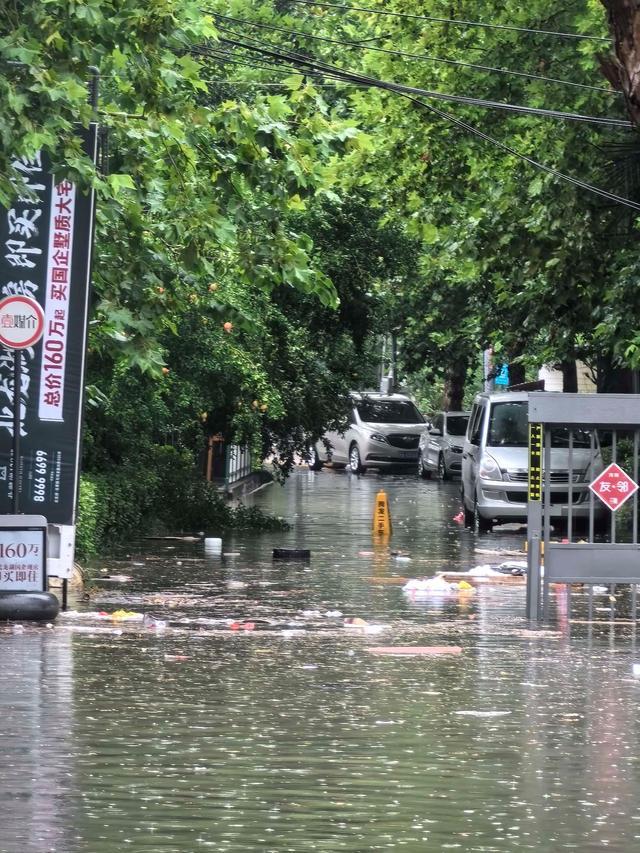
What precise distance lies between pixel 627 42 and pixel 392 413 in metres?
34.5

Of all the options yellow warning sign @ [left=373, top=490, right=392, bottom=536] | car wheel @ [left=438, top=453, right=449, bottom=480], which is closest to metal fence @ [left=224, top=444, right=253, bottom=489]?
car wheel @ [left=438, top=453, right=449, bottom=480]

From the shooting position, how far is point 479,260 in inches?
1022

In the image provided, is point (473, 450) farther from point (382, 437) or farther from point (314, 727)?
point (382, 437)

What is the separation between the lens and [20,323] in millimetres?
15039

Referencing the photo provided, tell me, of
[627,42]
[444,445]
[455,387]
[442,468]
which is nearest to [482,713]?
[627,42]

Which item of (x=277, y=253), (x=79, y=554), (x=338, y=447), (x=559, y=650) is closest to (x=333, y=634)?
(x=559, y=650)

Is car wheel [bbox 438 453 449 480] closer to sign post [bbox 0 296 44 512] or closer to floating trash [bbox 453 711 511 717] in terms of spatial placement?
sign post [bbox 0 296 44 512]

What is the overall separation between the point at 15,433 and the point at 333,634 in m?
3.49

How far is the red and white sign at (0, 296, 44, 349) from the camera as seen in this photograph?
15.0 metres

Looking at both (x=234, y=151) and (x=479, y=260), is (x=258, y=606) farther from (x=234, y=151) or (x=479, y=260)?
(x=479, y=260)

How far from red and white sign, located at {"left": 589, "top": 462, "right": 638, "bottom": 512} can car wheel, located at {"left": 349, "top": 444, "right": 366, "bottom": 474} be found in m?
33.6

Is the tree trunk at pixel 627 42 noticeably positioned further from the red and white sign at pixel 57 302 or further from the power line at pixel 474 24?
the power line at pixel 474 24

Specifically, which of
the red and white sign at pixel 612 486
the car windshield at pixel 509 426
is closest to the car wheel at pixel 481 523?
the car windshield at pixel 509 426

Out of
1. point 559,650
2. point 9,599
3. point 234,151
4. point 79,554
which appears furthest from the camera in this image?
point 79,554
